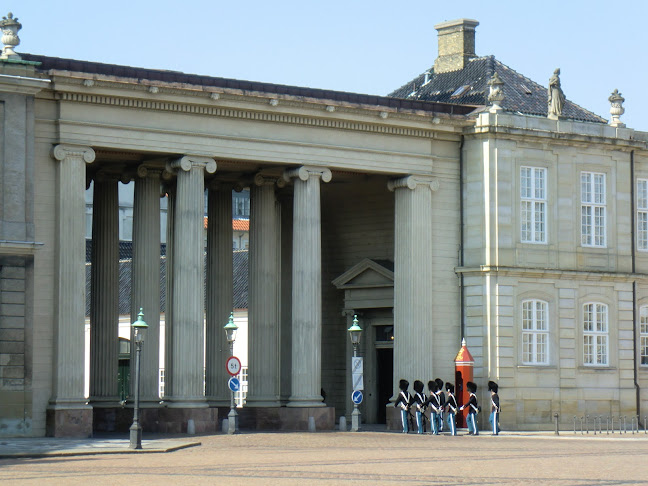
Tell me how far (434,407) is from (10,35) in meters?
16.5

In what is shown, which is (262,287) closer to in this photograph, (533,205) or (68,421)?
(533,205)

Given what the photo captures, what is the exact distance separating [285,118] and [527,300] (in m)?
10.2

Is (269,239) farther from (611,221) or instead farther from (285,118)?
(611,221)

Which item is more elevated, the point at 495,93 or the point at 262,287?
the point at 495,93

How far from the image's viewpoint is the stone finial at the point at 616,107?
49781mm

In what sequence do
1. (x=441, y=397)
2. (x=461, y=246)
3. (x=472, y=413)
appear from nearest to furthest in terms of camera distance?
1. (x=472, y=413)
2. (x=441, y=397)
3. (x=461, y=246)

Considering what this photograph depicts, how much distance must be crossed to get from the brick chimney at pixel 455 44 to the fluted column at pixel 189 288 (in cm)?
1561

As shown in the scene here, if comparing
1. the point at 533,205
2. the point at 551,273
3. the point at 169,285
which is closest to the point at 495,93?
the point at 533,205

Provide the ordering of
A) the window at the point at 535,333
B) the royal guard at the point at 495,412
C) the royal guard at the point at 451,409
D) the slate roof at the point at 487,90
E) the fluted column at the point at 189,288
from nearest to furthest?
the fluted column at the point at 189,288 → the royal guard at the point at 495,412 → the royal guard at the point at 451,409 → the window at the point at 535,333 → the slate roof at the point at 487,90

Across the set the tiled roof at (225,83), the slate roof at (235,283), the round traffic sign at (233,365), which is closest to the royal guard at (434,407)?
the round traffic sign at (233,365)

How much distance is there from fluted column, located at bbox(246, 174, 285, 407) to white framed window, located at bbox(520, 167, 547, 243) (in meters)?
8.08

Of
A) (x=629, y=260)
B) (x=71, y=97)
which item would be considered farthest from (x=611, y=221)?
→ (x=71, y=97)

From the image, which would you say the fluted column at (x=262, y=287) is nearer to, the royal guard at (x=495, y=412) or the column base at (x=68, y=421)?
the royal guard at (x=495, y=412)

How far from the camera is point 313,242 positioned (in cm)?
4425
